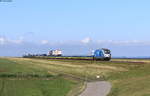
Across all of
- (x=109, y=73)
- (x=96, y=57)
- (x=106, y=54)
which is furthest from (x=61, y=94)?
(x=96, y=57)

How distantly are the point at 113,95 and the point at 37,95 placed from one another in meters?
11.8

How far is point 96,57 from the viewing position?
116875 millimetres

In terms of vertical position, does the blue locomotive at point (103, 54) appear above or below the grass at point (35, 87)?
above

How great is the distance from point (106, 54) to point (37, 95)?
6554 centimetres

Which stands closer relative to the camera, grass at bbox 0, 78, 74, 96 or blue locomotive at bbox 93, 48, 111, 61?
grass at bbox 0, 78, 74, 96

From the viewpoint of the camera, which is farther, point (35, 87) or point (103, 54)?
point (103, 54)

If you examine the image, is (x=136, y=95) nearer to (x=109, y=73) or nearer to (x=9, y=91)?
(x=9, y=91)

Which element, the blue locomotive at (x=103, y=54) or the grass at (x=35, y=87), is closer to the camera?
the grass at (x=35, y=87)

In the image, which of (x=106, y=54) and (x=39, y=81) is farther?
(x=106, y=54)

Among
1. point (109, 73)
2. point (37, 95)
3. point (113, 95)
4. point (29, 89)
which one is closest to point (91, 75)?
point (109, 73)

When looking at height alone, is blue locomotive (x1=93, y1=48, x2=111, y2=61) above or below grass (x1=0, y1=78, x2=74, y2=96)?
above

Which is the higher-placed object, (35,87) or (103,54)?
(103,54)

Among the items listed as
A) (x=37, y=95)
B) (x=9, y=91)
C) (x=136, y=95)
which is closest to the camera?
(x=136, y=95)

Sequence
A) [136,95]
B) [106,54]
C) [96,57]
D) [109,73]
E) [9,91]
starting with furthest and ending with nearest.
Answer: [96,57], [106,54], [109,73], [9,91], [136,95]
